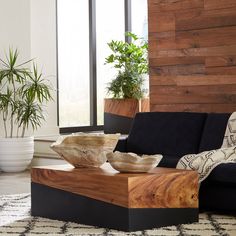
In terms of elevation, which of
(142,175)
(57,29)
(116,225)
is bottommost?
(116,225)

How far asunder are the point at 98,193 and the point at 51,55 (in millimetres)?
4550

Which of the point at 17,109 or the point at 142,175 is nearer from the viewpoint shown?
the point at 142,175

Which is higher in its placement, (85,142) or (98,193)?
(85,142)

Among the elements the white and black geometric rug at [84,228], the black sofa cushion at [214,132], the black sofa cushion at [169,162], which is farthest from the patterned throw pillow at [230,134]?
the white and black geometric rug at [84,228]

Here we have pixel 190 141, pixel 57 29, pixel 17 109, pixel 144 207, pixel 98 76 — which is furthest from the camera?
pixel 98 76

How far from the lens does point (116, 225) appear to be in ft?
13.3

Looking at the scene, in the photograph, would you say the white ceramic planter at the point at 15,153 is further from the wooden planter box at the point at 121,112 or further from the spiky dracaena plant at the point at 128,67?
the spiky dracaena plant at the point at 128,67

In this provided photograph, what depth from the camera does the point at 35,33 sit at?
27.0 ft

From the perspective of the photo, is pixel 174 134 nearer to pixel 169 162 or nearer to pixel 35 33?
pixel 169 162

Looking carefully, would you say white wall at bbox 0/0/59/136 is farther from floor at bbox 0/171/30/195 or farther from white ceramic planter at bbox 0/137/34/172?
floor at bbox 0/171/30/195

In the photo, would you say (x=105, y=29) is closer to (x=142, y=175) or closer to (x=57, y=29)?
(x=57, y=29)

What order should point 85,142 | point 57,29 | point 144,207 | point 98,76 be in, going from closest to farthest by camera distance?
point 144,207
point 85,142
point 57,29
point 98,76

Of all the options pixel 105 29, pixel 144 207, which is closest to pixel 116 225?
pixel 144 207

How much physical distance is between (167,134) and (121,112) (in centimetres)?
307
